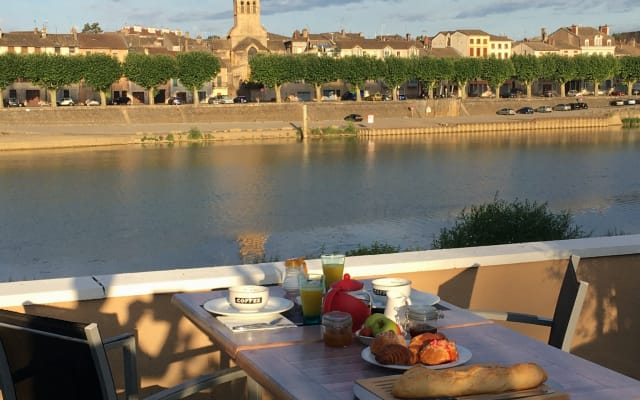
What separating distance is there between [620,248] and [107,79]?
5302cm

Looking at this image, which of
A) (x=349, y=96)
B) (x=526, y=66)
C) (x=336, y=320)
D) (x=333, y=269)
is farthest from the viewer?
(x=526, y=66)

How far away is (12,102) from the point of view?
56750 mm

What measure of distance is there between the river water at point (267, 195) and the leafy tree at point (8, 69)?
1140 cm

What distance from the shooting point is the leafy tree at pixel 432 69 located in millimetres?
63750

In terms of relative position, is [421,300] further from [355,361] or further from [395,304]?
[355,361]

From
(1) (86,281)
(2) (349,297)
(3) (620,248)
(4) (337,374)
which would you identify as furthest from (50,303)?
(3) (620,248)

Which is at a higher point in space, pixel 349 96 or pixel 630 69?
pixel 630 69

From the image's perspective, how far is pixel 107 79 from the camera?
5444 cm

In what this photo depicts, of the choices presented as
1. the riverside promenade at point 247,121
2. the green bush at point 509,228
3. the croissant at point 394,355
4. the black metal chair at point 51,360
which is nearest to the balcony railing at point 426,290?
the black metal chair at point 51,360

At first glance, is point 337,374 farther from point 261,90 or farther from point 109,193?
point 261,90

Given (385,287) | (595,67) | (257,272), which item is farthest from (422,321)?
(595,67)

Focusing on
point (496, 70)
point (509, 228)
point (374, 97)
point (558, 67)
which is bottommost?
point (509, 228)

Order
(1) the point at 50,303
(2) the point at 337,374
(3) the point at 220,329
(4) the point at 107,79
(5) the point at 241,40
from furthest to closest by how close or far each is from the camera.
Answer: (5) the point at 241,40 < (4) the point at 107,79 < (1) the point at 50,303 < (3) the point at 220,329 < (2) the point at 337,374

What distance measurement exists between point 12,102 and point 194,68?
12.0m
